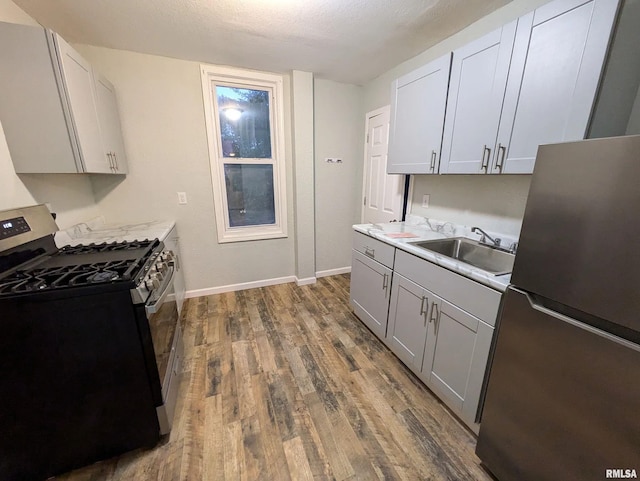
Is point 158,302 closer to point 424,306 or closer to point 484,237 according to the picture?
point 424,306

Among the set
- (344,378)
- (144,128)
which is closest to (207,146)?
(144,128)

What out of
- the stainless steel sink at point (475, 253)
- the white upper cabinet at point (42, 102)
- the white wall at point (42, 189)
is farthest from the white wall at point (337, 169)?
the white wall at point (42, 189)

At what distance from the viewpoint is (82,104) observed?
66.9 inches

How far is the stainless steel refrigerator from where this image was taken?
752 millimetres

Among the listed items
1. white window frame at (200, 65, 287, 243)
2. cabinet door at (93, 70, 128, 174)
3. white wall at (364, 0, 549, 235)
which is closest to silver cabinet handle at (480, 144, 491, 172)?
white wall at (364, 0, 549, 235)

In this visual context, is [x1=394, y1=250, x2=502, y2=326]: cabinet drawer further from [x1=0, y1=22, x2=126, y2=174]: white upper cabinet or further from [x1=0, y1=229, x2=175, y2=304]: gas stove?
[x1=0, y1=22, x2=126, y2=174]: white upper cabinet

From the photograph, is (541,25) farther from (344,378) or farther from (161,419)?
(161,419)

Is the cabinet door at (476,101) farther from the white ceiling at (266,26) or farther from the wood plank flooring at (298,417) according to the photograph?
the wood plank flooring at (298,417)

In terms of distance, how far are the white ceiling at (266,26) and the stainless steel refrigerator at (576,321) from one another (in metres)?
1.56

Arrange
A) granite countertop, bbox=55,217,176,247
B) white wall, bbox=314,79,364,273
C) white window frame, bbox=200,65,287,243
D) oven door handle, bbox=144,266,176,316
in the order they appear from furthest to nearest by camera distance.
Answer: white wall, bbox=314,79,364,273
white window frame, bbox=200,65,287,243
granite countertop, bbox=55,217,176,247
oven door handle, bbox=144,266,176,316

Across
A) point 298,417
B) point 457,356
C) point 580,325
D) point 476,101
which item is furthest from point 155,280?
point 476,101

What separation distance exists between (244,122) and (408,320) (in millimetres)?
2688

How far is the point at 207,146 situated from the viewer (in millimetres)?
2736

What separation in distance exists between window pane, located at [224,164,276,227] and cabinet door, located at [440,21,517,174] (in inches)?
81.3
